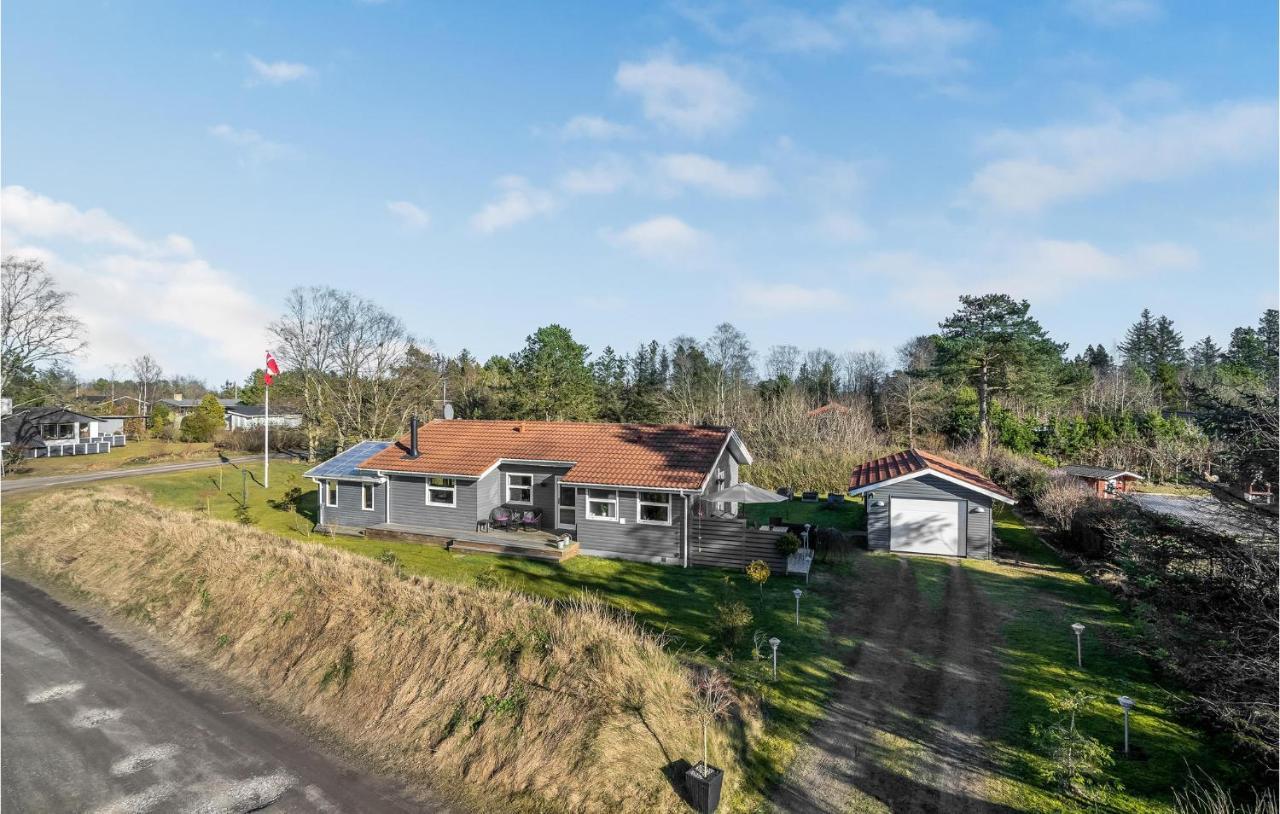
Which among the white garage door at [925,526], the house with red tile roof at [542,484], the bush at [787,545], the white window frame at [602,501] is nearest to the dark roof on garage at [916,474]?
the white garage door at [925,526]

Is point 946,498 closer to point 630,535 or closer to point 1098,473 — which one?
point 1098,473

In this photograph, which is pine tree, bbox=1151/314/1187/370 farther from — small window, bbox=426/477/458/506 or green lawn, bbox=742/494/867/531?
small window, bbox=426/477/458/506

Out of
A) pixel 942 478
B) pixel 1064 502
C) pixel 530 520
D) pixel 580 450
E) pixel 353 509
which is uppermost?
pixel 580 450

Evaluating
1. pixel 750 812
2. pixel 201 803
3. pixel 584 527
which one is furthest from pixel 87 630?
pixel 750 812

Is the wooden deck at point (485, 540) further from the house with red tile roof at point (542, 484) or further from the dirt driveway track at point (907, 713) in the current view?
the dirt driveway track at point (907, 713)

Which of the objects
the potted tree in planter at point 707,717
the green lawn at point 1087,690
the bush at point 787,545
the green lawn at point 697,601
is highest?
the bush at point 787,545

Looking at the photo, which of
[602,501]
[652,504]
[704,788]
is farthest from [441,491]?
[704,788]
